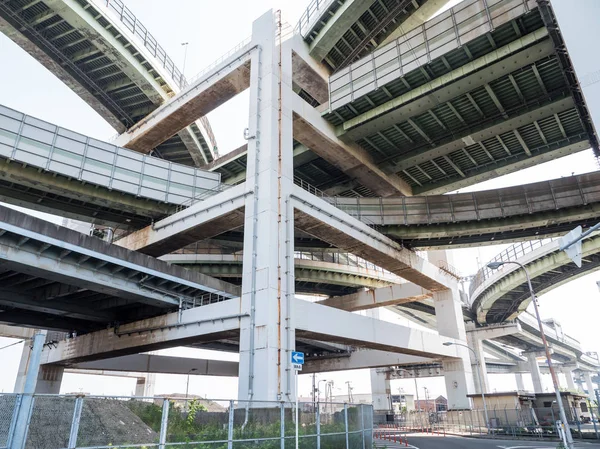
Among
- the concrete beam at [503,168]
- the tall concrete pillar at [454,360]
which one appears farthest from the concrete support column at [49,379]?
the concrete beam at [503,168]

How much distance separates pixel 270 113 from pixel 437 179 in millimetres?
19387

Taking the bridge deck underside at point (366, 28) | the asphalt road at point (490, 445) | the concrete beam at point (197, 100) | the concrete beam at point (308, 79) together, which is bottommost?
the asphalt road at point (490, 445)

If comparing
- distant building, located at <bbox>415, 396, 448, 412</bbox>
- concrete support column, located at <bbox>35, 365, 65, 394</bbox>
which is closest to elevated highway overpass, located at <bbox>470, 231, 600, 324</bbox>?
concrete support column, located at <bbox>35, 365, 65, 394</bbox>

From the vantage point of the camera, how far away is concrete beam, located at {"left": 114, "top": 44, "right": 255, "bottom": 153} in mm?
29438

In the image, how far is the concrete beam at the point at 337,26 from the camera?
28.9m

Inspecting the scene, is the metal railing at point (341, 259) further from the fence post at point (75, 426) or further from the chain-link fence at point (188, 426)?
the fence post at point (75, 426)

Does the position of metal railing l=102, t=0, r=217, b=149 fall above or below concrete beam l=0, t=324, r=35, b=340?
above

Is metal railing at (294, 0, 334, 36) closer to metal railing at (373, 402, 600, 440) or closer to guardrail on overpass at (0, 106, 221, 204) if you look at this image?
guardrail on overpass at (0, 106, 221, 204)

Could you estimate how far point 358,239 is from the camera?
1132 inches

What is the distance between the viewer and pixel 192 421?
12.8m

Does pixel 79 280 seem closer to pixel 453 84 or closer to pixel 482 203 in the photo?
pixel 453 84

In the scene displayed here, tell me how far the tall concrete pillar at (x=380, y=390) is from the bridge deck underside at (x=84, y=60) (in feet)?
156

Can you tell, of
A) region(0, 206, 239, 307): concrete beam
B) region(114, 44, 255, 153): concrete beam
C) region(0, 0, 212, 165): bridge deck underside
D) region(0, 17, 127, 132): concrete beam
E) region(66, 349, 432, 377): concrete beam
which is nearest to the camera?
region(0, 206, 239, 307): concrete beam

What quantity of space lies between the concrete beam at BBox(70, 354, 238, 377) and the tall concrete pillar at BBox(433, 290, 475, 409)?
77.3 feet
